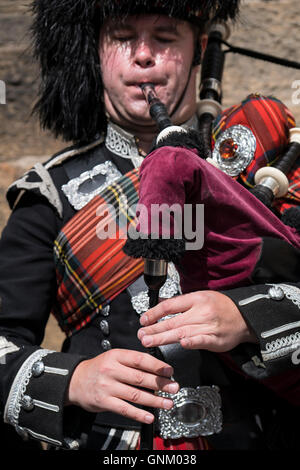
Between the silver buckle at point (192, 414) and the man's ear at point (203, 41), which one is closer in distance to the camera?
the silver buckle at point (192, 414)

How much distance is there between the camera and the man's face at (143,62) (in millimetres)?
1370

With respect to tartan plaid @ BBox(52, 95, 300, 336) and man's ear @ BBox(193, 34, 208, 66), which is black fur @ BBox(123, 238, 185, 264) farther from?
man's ear @ BBox(193, 34, 208, 66)

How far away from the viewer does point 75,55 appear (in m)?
1.49

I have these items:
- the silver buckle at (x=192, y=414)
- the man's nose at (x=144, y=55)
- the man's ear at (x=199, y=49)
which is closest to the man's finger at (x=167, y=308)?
the silver buckle at (x=192, y=414)

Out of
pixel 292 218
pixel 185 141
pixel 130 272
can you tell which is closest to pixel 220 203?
pixel 185 141

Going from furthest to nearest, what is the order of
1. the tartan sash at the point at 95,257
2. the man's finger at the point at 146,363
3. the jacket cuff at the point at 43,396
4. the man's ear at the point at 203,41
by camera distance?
the man's ear at the point at 203,41
the tartan sash at the point at 95,257
the jacket cuff at the point at 43,396
the man's finger at the point at 146,363

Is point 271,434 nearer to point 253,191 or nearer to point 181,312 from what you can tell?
point 181,312

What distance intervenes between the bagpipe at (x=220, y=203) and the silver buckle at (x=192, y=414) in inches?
3.4

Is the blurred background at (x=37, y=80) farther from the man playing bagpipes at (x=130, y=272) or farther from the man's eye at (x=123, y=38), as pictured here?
the man's eye at (x=123, y=38)

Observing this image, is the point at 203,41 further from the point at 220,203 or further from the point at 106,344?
the point at 106,344

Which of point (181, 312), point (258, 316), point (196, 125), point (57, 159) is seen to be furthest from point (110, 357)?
point (196, 125)

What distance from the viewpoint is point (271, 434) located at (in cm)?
122

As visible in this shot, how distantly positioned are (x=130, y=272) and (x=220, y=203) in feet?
1.15

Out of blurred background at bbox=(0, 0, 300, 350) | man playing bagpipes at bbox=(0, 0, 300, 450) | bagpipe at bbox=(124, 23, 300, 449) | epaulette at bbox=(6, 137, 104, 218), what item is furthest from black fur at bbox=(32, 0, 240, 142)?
blurred background at bbox=(0, 0, 300, 350)
